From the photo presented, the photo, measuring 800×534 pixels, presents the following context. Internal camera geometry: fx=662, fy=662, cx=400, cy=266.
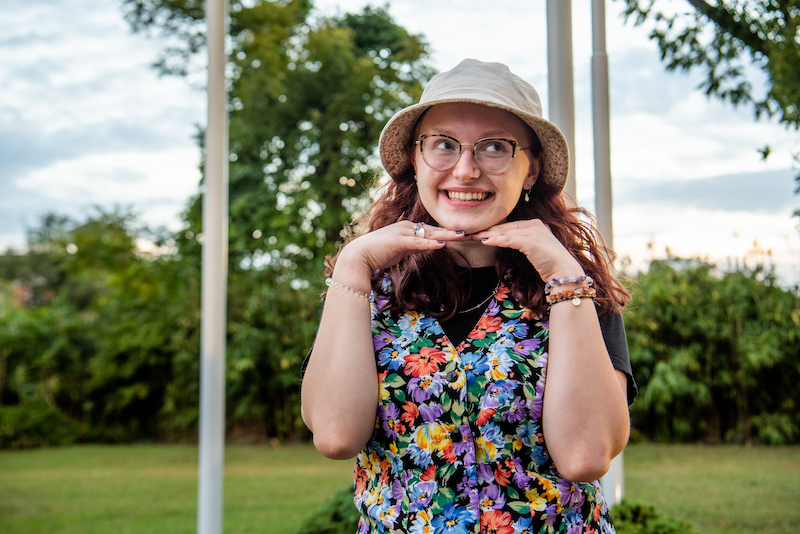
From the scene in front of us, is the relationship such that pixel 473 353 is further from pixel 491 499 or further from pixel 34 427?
pixel 34 427

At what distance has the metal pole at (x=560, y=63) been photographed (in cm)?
242

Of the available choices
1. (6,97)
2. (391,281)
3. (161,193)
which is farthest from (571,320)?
(6,97)

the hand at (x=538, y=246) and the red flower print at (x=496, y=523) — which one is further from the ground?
the hand at (x=538, y=246)

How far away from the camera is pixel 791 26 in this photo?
3.07 m

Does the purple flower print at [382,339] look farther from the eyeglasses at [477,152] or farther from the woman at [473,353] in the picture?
the eyeglasses at [477,152]

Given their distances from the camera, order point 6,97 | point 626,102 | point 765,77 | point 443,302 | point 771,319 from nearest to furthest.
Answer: point 443,302 → point 765,77 → point 771,319 → point 626,102 → point 6,97

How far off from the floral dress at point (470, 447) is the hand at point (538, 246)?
0.43 ft

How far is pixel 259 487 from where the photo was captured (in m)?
5.14

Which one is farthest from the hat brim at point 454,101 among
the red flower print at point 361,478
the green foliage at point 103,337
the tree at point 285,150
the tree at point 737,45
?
the green foliage at point 103,337

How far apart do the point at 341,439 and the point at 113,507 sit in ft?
14.2

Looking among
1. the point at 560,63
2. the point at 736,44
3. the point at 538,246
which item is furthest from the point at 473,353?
the point at 736,44

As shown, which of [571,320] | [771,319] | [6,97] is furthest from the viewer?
[6,97]

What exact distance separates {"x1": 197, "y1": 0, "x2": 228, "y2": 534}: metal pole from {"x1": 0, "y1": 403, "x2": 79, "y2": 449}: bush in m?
4.37

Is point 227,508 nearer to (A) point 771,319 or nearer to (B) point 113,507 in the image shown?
(B) point 113,507
